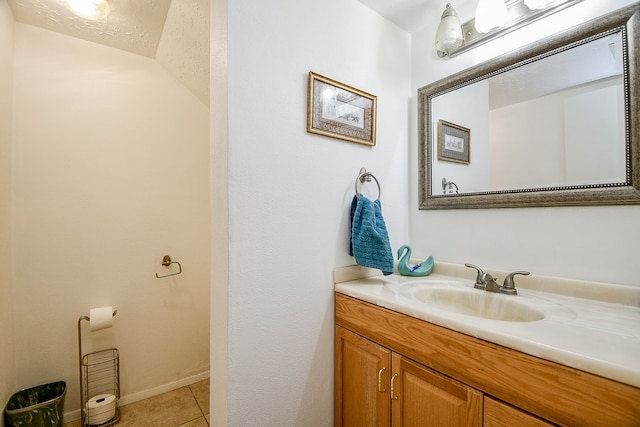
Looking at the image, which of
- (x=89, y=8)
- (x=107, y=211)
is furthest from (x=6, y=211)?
(x=89, y=8)

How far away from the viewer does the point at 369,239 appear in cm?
111

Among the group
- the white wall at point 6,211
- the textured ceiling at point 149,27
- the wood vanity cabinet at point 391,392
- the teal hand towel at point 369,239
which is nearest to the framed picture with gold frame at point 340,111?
the teal hand towel at point 369,239

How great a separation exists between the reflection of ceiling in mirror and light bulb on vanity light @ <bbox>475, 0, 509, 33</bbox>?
8.0 inches

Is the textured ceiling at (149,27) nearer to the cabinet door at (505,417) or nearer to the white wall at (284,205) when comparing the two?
the white wall at (284,205)

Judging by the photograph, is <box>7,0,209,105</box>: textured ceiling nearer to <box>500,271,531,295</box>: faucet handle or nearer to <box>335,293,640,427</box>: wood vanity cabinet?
<box>335,293,640,427</box>: wood vanity cabinet

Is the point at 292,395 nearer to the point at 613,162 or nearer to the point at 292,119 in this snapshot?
the point at 292,119

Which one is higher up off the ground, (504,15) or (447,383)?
(504,15)

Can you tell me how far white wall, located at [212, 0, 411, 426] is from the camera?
90 centimetres

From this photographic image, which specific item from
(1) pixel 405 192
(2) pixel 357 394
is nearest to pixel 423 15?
(1) pixel 405 192

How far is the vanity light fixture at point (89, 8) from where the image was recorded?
49.6 inches

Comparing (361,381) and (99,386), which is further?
(99,386)

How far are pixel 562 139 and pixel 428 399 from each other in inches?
41.7

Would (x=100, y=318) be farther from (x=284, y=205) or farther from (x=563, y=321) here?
(x=563, y=321)

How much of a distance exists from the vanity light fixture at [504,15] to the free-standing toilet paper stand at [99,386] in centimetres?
250
